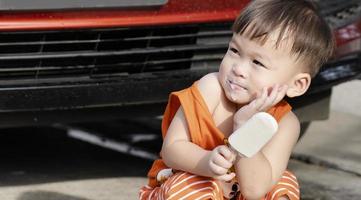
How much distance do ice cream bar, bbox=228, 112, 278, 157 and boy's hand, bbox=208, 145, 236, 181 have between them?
0.29ft

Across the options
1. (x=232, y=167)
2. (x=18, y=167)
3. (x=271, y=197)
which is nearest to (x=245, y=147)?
(x=232, y=167)

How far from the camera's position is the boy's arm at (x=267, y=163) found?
2.86m

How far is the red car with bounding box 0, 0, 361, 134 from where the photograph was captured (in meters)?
3.74

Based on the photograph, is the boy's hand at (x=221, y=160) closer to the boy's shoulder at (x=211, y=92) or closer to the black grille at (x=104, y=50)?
the boy's shoulder at (x=211, y=92)

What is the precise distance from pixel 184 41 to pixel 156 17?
19cm

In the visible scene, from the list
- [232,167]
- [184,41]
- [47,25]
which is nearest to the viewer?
[232,167]

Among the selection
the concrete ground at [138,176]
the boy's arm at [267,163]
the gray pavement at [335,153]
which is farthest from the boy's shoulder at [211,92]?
the gray pavement at [335,153]

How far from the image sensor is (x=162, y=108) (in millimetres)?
4051

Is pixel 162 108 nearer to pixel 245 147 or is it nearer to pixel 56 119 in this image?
pixel 56 119

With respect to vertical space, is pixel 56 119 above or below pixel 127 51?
below

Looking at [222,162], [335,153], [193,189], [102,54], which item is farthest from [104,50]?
[335,153]

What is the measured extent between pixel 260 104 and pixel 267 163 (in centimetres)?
19

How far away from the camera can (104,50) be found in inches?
152

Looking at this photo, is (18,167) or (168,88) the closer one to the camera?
(168,88)
